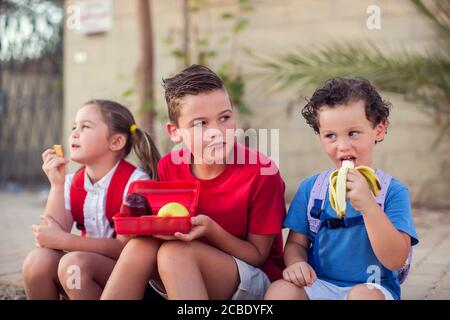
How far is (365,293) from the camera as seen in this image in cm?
195

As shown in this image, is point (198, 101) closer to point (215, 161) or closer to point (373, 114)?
point (215, 161)

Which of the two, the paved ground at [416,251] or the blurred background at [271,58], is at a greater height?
the blurred background at [271,58]

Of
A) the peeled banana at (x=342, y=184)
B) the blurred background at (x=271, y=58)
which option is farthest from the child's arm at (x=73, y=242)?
the blurred background at (x=271, y=58)

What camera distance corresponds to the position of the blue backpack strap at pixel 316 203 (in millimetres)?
2207

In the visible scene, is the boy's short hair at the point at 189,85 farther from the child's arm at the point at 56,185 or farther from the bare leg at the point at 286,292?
the bare leg at the point at 286,292

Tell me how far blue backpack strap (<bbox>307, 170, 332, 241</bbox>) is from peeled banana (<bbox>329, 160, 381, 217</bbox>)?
0.22 metres

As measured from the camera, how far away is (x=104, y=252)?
2.43 m

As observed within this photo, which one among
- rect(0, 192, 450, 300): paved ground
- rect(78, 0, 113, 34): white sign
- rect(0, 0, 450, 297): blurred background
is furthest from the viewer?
rect(78, 0, 113, 34): white sign

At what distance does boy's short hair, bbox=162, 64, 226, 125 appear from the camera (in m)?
2.30

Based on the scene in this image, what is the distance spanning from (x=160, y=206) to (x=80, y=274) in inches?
14.8

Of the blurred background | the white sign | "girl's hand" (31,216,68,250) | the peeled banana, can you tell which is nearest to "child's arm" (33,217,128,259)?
"girl's hand" (31,216,68,250)

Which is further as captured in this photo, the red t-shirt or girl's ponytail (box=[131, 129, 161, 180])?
girl's ponytail (box=[131, 129, 161, 180])

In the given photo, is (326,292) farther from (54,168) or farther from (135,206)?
(54,168)

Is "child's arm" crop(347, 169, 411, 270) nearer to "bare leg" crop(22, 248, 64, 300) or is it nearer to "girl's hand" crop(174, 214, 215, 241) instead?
"girl's hand" crop(174, 214, 215, 241)
